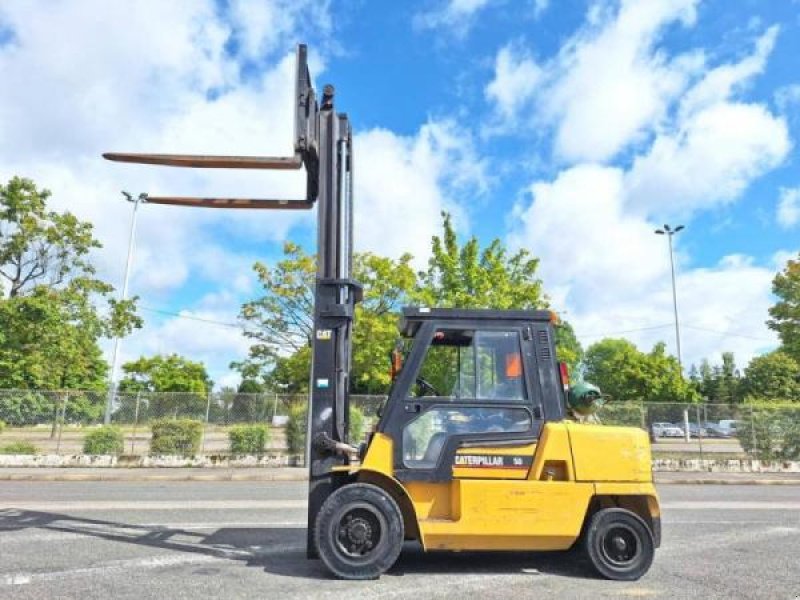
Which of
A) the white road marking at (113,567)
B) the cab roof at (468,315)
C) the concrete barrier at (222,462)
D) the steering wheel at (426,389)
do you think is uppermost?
the cab roof at (468,315)

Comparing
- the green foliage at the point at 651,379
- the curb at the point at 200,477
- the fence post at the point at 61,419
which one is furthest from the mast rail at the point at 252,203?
the green foliage at the point at 651,379

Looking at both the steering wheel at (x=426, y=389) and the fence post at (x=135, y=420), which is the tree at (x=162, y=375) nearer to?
the fence post at (x=135, y=420)

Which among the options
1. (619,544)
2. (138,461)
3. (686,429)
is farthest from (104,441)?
(686,429)

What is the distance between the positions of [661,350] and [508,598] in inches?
2036

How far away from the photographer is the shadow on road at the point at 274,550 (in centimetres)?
558

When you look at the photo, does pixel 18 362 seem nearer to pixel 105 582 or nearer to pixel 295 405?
pixel 295 405

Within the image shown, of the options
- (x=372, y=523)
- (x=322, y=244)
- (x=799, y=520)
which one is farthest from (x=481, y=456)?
(x=799, y=520)

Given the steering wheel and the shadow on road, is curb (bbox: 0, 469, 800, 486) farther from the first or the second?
the steering wheel

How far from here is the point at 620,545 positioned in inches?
212

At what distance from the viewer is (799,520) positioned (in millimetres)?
9375

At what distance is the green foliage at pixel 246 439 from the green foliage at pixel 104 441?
328 centimetres

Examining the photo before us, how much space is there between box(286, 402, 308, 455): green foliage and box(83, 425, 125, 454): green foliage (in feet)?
16.5

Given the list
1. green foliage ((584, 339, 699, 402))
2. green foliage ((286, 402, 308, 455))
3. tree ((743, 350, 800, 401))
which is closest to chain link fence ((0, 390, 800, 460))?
green foliage ((286, 402, 308, 455))

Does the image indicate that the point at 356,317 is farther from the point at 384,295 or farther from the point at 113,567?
the point at 113,567
